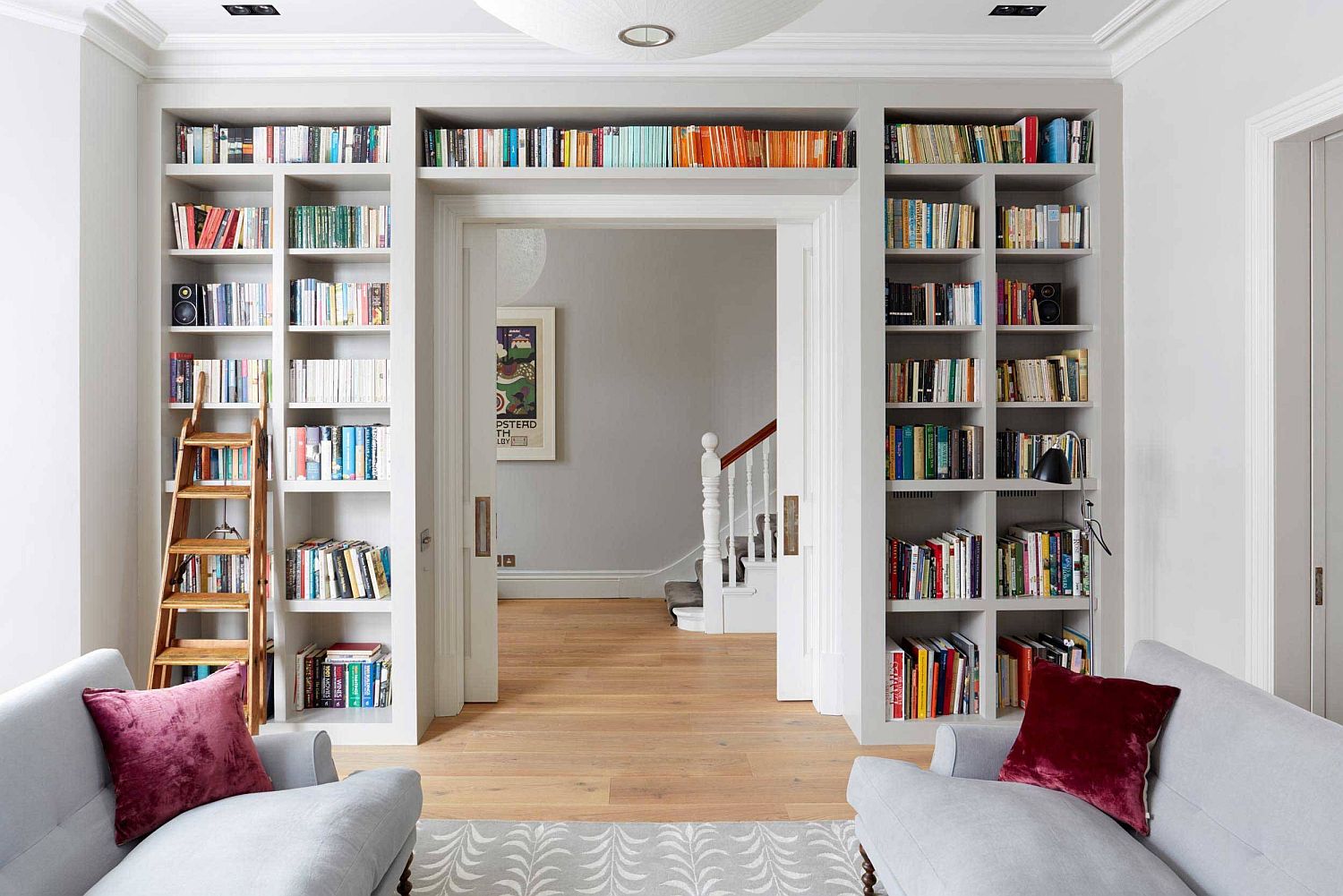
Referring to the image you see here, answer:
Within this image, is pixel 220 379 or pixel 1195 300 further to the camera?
pixel 220 379

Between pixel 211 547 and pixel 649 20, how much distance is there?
282cm

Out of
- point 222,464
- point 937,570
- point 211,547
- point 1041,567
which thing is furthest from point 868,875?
point 222,464

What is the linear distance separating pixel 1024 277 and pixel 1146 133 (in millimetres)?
745

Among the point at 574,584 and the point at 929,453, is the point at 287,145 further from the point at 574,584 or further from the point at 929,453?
the point at 574,584

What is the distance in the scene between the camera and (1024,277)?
151 inches

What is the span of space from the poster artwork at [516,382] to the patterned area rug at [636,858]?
3.90 meters

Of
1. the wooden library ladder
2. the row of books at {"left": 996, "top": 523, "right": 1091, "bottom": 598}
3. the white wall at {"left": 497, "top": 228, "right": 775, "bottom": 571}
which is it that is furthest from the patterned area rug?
the white wall at {"left": 497, "top": 228, "right": 775, "bottom": 571}

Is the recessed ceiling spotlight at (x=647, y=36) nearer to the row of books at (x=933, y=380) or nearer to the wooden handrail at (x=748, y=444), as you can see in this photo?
the row of books at (x=933, y=380)

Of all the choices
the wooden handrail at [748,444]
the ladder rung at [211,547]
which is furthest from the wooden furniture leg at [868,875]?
the wooden handrail at [748,444]

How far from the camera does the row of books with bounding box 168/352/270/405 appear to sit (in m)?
3.53

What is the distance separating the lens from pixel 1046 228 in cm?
358

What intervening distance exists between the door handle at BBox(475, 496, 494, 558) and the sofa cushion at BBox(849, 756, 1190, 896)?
231 centimetres

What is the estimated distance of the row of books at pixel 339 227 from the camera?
11.7 feet

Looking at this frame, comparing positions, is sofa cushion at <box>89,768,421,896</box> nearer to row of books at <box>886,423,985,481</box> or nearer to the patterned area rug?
the patterned area rug
